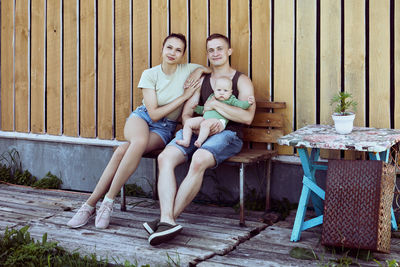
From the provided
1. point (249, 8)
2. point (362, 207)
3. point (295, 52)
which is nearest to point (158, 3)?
point (249, 8)

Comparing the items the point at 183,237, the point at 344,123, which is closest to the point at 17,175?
the point at 183,237

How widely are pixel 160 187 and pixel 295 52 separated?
5.91 feet

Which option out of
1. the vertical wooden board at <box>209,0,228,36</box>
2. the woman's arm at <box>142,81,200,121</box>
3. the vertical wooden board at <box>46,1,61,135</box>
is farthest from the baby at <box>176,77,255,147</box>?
the vertical wooden board at <box>46,1,61,135</box>

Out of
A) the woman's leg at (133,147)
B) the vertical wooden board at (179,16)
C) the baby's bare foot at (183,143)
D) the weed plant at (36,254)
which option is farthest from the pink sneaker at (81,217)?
the vertical wooden board at (179,16)

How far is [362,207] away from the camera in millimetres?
3471

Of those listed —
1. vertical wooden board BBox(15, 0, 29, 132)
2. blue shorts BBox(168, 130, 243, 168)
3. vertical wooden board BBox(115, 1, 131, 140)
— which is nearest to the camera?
blue shorts BBox(168, 130, 243, 168)

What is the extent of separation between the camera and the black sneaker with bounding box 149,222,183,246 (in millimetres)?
3725

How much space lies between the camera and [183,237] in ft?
13.3

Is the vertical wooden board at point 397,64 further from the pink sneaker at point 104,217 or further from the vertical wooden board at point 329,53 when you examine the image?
the pink sneaker at point 104,217

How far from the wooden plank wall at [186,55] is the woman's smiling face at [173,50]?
46 centimetres

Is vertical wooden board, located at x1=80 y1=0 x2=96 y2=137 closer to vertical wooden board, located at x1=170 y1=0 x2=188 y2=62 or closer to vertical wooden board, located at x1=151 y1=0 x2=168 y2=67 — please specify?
vertical wooden board, located at x1=151 y1=0 x2=168 y2=67

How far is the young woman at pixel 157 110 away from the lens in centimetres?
453

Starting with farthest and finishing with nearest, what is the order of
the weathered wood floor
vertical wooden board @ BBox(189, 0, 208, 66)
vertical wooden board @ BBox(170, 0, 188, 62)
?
vertical wooden board @ BBox(170, 0, 188, 62) → vertical wooden board @ BBox(189, 0, 208, 66) → the weathered wood floor

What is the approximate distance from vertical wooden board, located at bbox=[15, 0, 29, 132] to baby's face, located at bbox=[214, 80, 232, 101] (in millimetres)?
2878
